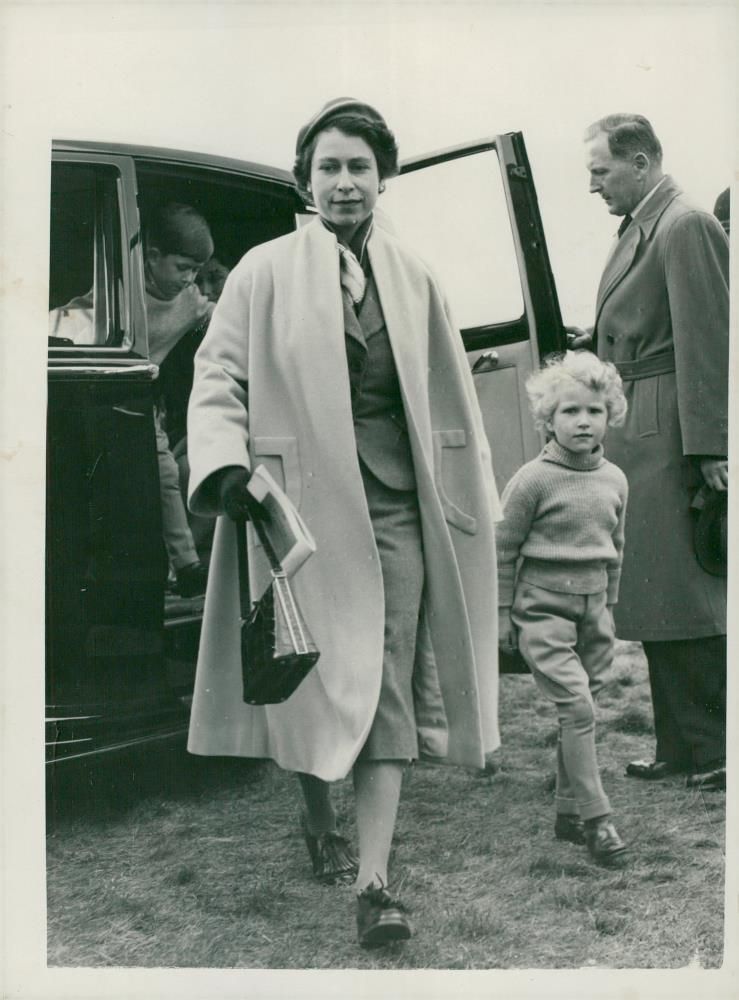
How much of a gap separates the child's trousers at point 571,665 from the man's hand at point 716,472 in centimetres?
50

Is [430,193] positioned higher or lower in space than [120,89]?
lower

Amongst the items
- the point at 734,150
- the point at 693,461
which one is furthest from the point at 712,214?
the point at 693,461

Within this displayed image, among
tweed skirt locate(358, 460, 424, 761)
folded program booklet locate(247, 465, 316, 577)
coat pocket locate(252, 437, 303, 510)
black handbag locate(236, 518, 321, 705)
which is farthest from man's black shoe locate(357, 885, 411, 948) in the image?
coat pocket locate(252, 437, 303, 510)

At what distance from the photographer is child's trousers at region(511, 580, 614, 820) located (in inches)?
143

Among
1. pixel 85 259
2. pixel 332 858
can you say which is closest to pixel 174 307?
pixel 85 259

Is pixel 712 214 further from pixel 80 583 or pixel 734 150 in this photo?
pixel 80 583

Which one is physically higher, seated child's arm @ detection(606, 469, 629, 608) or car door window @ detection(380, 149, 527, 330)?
car door window @ detection(380, 149, 527, 330)

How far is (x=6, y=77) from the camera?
3670 millimetres

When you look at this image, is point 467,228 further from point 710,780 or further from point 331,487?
point 710,780

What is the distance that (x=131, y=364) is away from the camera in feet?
12.3

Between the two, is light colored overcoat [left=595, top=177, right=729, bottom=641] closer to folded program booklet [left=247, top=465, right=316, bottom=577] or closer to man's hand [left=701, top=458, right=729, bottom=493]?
man's hand [left=701, top=458, right=729, bottom=493]

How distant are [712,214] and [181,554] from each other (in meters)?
1.90

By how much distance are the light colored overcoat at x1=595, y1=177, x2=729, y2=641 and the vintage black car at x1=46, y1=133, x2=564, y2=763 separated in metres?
0.32

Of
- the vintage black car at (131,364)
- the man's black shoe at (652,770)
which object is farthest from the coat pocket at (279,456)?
the man's black shoe at (652,770)
